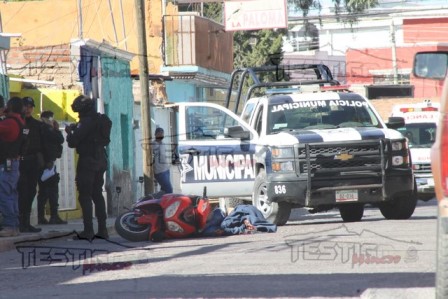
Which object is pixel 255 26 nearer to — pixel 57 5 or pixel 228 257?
pixel 57 5

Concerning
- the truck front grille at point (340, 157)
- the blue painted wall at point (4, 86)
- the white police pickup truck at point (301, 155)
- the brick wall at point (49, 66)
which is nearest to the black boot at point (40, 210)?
the blue painted wall at point (4, 86)

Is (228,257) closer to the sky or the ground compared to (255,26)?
closer to the ground

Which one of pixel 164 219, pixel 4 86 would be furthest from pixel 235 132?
pixel 4 86

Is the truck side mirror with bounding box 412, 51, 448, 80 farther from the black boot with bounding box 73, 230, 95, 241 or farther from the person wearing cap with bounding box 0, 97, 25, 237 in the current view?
the black boot with bounding box 73, 230, 95, 241

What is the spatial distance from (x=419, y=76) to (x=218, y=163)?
12453 millimetres

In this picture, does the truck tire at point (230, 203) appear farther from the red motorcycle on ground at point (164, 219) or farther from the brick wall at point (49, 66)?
the brick wall at point (49, 66)

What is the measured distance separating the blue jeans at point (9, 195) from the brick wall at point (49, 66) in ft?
35.2

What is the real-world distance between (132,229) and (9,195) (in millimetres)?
1813

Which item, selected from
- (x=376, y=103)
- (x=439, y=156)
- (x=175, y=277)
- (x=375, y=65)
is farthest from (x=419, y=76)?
(x=375, y=65)

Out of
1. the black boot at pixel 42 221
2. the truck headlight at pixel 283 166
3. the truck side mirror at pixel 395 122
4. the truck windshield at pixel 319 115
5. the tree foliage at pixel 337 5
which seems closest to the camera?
Result: the truck headlight at pixel 283 166

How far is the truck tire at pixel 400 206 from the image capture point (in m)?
19.0

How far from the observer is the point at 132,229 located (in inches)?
690

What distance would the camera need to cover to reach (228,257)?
13.5 meters

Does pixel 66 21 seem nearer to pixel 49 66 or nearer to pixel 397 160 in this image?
pixel 49 66
